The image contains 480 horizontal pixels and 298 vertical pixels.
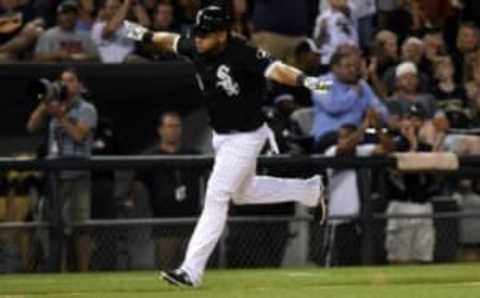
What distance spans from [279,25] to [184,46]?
5.54 meters

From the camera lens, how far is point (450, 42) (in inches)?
754

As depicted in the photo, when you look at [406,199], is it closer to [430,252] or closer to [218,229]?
[430,252]

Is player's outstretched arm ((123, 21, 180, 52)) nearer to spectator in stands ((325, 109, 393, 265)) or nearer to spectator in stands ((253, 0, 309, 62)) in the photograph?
spectator in stands ((325, 109, 393, 265))

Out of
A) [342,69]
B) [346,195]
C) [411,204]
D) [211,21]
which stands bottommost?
[411,204]

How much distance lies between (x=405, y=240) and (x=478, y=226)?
2.57 feet

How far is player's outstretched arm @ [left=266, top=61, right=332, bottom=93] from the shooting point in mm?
11602

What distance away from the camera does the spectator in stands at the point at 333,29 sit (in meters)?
17.9

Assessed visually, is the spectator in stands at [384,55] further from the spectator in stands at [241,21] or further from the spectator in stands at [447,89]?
the spectator in stands at [241,21]

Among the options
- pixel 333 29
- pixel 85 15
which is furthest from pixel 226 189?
pixel 333 29

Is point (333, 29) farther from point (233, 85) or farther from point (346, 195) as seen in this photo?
point (233, 85)

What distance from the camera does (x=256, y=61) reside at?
39.4ft

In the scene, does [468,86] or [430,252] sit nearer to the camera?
[430,252]

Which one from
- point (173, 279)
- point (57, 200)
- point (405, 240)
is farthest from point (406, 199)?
point (173, 279)

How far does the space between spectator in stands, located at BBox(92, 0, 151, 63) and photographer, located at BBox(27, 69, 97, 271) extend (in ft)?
4.98
